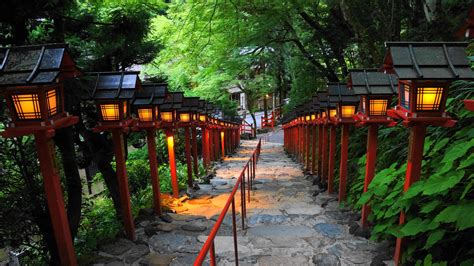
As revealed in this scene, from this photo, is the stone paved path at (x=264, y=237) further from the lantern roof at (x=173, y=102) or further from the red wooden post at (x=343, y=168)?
the lantern roof at (x=173, y=102)

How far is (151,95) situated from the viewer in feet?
27.2

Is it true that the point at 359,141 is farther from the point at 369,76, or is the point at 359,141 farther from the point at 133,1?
the point at 133,1

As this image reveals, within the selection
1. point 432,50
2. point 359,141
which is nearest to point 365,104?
point 432,50

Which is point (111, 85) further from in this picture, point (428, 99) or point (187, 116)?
point (187, 116)

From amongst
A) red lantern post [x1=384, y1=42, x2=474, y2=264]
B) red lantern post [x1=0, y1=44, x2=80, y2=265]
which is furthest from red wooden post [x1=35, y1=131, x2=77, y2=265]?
red lantern post [x1=384, y1=42, x2=474, y2=264]

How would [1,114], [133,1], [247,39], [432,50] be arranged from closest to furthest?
[432,50]
[1,114]
[133,1]
[247,39]

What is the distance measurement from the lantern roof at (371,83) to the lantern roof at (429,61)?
6.30 feet

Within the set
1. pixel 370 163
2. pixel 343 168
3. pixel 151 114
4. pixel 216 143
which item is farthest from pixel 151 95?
pixel 216 143

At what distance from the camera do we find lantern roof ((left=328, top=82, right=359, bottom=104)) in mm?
8062

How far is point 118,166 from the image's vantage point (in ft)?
20.9

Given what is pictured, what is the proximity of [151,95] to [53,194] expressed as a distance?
4514 mm

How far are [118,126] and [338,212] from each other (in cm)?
537

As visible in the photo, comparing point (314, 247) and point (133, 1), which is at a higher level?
point (133, 1)

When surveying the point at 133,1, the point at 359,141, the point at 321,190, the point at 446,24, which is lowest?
the point at 321,190
